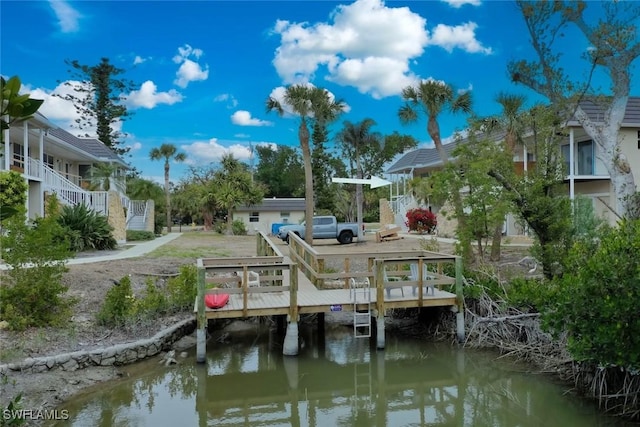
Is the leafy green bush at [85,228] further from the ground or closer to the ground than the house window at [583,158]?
closer to the ground

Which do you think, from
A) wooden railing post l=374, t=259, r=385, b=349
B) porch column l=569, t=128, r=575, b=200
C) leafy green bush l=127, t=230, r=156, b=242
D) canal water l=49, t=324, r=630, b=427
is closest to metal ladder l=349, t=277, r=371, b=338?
wooden railing post l=374, t=259, r=385, b=349

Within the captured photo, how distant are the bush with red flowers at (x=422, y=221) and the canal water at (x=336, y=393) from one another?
20193 millimetres

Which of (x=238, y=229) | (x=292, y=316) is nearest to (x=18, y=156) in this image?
(x=238, y=229)

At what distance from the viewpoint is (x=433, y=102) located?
17.7 meters

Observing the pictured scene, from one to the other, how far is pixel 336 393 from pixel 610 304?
4.29 m

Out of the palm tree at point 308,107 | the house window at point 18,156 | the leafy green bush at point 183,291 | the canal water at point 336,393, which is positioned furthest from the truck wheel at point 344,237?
the canal water at point 336,393

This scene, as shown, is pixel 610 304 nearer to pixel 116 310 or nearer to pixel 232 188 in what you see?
pixel 116 310

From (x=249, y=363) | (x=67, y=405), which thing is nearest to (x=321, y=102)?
(x=249, y=363)

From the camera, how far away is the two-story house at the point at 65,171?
67.1ft

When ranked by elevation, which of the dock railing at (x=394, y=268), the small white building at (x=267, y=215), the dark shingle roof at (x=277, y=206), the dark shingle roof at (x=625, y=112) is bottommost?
the dock railing at (x=394, y=268)

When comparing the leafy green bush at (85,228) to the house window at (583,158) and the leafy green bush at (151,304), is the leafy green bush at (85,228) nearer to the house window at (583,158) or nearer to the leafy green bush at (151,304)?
the leafy green bush at (151,304)

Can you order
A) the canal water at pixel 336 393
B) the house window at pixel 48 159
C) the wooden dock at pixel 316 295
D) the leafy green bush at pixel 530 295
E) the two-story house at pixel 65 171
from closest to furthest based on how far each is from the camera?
the canal water at pixel 336 393, the leafy green bush at pixel 530 295, the wooden dock at pixel 316 295, the two-story house at pixel 65 171, the house window at pixel 48 159

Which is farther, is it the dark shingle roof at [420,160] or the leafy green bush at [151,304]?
the dark shingle roof at [420,160]

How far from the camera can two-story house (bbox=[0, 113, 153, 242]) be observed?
20.4 metres
